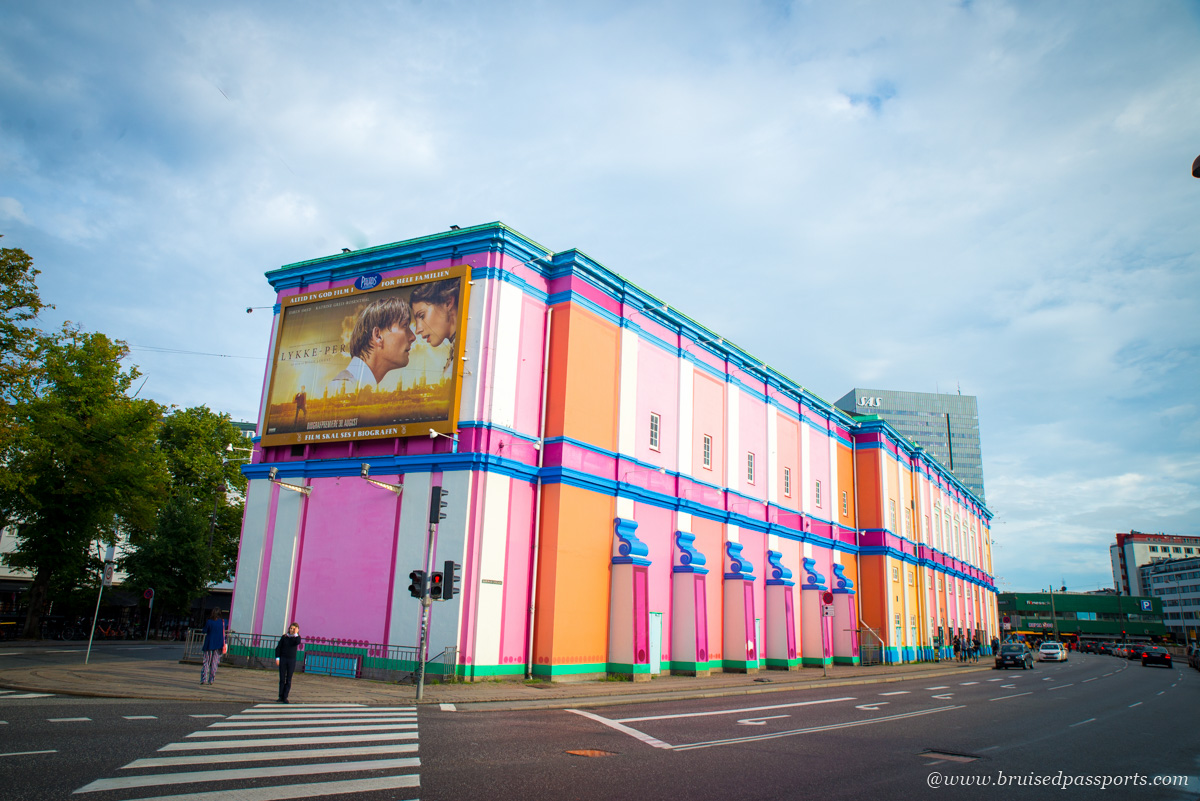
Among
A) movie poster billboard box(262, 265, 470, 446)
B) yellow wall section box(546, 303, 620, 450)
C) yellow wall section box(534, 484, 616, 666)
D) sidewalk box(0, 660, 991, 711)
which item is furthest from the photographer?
yellow wall section box(546, 303, 620, 450)

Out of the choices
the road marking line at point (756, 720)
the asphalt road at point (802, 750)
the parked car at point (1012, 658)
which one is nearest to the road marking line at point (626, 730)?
the asphalt road at point (802, 750)

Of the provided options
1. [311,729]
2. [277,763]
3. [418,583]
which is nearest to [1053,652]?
[418,583]

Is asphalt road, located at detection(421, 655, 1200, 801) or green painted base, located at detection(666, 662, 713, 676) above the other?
asphalt road, located at detection(421, 655, 1200, 801)

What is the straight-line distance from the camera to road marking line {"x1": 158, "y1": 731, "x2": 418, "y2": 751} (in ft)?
33.1

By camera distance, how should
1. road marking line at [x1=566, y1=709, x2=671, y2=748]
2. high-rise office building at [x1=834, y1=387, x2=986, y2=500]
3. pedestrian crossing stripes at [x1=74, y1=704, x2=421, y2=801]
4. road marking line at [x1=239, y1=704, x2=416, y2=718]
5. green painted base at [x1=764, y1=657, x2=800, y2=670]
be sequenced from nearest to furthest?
pedestrian crossing stripes at [x1=74, y1=704, x2=421, y2=801]
road marking line at [x1=566, y1=709, x2=671, y2=748]
road marking line at [x1=239, y1=704, x2=416, y2=718]
green painted base at [x1=764, y1=657, x2=800, y2=670]
high-rise office building at [x1=834, y1=387, x2=986, y2=500]

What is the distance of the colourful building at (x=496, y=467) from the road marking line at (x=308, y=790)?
10.8m

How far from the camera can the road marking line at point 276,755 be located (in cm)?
891

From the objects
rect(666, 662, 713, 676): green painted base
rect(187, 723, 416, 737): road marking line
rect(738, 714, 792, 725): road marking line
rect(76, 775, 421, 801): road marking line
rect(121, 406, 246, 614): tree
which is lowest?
rect(666, 662, 713, 676): green painted base

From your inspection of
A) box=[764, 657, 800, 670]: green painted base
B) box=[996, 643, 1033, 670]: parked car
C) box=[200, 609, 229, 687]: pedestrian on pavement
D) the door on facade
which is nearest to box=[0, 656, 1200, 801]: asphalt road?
box=[200, 609, 229, 687]: pedestrian on pavement

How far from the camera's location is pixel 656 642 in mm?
27594

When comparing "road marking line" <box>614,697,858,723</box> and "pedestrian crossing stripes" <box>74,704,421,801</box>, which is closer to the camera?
"pedestrian crossing stripes" <box>74,704,421,801</box>

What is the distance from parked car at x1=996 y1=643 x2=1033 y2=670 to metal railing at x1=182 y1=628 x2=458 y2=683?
40014mm

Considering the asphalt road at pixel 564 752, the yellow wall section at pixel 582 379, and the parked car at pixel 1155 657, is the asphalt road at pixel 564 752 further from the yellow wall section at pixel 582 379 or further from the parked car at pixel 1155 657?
the parked car at pixel 1155 657

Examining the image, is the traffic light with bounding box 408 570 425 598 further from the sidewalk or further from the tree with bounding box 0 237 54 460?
the tree with bounding box 0 237 54 460
